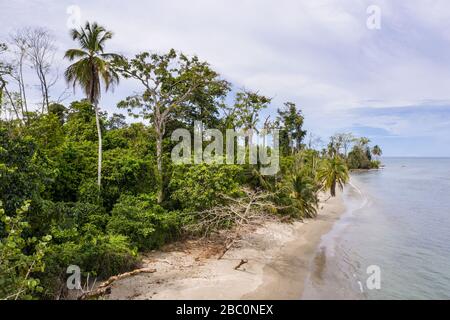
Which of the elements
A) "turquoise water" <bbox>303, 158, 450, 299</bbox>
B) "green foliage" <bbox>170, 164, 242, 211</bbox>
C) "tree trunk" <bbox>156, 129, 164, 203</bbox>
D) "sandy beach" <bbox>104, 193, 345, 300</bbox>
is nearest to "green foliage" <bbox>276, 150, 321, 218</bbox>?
"turquoise water" <bbox>303, 158, 450, 299</bbox>

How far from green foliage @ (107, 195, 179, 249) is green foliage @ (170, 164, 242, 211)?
1.21m

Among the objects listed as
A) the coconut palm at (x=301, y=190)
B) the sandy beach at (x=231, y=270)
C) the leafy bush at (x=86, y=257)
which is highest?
A: the coconut palm at (x=301, y=190)

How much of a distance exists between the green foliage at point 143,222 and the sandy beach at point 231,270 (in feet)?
2.18

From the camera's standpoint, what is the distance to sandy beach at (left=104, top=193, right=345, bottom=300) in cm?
1077

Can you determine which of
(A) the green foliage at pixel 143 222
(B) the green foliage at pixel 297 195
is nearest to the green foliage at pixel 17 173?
(A) the green foliage at pixel 143 222

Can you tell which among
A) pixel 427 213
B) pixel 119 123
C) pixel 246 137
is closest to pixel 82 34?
pixel 246 137

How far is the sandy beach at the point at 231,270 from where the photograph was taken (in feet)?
35.3

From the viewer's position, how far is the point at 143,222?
14273mm

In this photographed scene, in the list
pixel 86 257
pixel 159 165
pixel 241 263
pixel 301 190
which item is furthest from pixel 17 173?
pixel 301 190

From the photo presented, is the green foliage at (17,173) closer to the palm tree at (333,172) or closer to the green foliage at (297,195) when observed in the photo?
the green foliage at (297,195)

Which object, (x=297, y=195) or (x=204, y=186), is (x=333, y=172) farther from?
(x=204, y=186)

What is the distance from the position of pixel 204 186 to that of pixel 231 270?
17.3 feet

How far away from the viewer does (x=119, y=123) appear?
3856cm

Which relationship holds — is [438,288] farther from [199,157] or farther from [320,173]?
[320,173]
